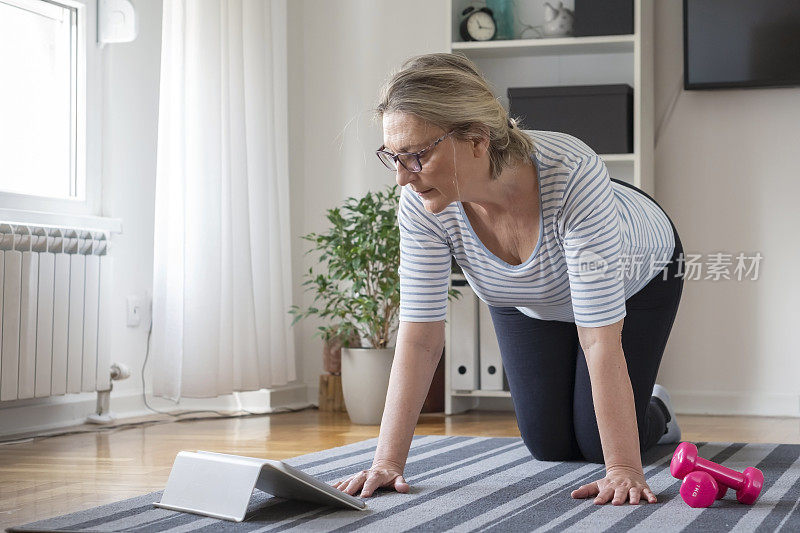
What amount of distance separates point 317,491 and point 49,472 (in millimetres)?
910

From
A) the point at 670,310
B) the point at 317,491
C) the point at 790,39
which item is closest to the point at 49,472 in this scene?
the point at 317,491

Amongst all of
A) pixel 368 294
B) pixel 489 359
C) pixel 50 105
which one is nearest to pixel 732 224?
pixel 489 359

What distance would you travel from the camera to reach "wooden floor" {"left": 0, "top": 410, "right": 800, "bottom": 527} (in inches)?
74.3

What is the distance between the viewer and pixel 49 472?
2.19 metres

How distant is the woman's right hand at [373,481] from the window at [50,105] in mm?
1703

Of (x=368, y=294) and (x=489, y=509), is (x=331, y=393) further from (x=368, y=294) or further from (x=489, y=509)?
(x=489, y=509)

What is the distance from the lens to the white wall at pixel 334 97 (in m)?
3.83

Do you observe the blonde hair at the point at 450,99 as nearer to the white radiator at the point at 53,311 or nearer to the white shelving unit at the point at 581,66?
the white radiator at the point at 53,311

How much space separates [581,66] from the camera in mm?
3619

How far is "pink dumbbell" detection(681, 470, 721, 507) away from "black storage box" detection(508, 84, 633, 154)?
6.23ft

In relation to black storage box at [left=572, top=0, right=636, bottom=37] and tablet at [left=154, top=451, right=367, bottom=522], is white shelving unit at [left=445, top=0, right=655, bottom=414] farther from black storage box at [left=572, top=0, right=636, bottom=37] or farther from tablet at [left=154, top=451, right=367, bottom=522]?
tablet at [left=154, top=451, right=367, bottom=522]

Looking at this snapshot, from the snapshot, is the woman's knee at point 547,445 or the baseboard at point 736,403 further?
the baseboard at point 736,403

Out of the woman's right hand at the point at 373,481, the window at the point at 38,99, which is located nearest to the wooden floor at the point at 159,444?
the woman's right hand at the point at 373,481

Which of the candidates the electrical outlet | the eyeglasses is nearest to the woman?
the eyeglasses
